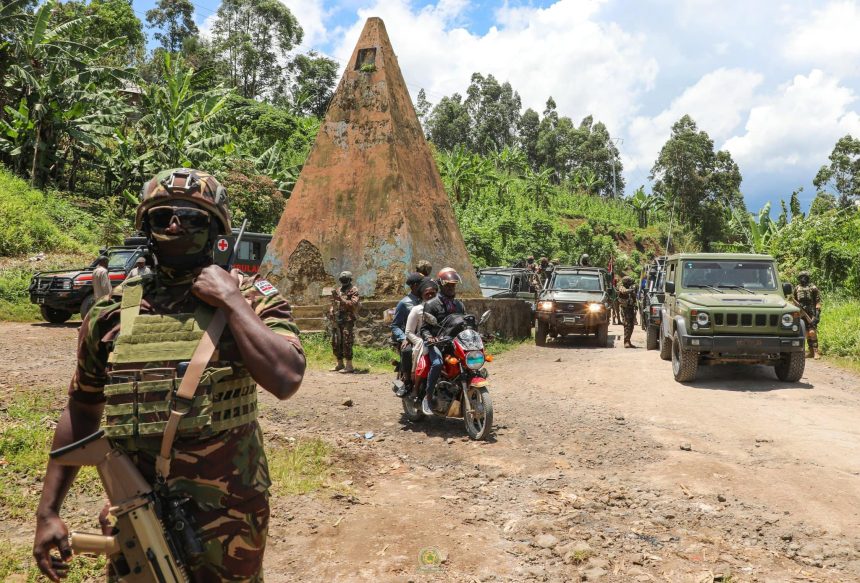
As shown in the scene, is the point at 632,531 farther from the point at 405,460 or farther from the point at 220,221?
the point at 220,221

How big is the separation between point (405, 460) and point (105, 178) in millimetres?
23840

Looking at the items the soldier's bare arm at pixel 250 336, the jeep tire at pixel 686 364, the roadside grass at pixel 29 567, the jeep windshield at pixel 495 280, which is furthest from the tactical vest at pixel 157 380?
the jeep windshield at pixel 495 280

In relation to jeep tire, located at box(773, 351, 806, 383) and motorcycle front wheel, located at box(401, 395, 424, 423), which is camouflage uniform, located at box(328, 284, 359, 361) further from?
jeep tire, located at box(773, 351, 806, 383)

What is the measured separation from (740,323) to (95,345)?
9.16 m

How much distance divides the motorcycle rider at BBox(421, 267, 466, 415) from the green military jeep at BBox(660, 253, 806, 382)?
4.27 m

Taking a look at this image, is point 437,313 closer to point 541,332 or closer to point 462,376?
point 462,376

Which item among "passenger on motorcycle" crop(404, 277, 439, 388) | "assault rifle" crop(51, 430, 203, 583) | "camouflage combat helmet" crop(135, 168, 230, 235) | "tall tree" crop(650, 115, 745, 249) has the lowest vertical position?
"assault rifle" crop(51, 430, 203, 583)

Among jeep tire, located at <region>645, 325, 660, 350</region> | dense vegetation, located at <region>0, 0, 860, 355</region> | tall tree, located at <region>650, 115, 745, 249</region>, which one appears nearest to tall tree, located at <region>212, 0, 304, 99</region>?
dense vegetation, located at <region>0, 0, 860, 355</region>

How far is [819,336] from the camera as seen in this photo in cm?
1377

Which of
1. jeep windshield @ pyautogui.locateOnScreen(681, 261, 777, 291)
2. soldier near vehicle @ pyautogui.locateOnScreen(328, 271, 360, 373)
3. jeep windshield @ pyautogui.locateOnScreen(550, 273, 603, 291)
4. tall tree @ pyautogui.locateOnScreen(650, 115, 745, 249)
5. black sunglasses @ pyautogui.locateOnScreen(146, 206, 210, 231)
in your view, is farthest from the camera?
tall tree @ pyautogui.locateOnScreen(650, 115, 745, 249)

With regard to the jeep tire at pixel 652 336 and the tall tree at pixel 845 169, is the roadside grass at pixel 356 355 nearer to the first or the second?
the jeep tire at pixel 652 336

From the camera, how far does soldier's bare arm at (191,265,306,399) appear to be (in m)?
1.92

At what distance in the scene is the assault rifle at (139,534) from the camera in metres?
1.92

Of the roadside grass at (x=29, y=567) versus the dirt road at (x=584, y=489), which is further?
the dirt road at (x=584, y=489)
